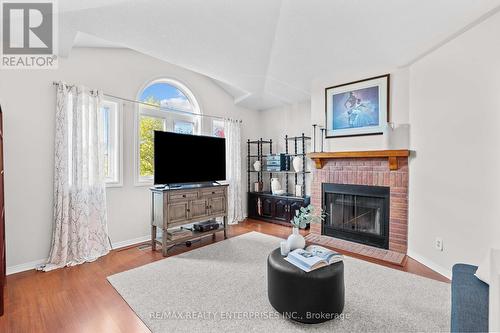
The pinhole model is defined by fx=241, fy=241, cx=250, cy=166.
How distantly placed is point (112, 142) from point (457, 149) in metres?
4.26

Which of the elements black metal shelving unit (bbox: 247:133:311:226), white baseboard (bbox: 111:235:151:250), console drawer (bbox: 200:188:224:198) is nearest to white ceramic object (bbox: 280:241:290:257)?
console drawer (bbox: 200:188:224:198)

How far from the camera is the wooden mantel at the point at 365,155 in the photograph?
10.2 ft

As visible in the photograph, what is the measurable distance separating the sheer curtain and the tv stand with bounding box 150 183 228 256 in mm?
922

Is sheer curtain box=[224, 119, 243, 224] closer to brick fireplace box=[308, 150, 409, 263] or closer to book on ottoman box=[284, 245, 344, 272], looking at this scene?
brick fireplace box=[308, 150, 409, 263]

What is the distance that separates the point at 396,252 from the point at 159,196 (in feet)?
10.8

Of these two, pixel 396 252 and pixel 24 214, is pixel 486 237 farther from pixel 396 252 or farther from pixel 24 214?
pixel 24 214

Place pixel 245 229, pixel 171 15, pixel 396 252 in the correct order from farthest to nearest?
pixel 245 229 → pixel 396 252 → pixel 171 15

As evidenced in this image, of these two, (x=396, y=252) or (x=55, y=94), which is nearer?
(x=55, y=94)

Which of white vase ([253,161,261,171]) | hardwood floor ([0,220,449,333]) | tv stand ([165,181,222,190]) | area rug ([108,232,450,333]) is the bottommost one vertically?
hardwood floor ([0,220,449,333])

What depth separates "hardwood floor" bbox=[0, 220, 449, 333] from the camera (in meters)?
Result: 1.82

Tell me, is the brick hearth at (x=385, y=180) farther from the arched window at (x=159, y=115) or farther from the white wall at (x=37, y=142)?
the white wall at (x=37, y=142)

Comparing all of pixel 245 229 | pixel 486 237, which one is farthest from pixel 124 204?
pixel 486 237

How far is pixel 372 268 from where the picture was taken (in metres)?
2.74

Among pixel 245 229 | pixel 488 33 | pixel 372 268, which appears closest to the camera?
pixel 488 33
